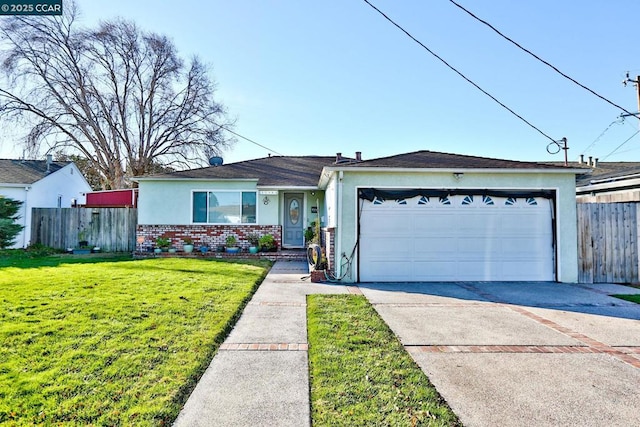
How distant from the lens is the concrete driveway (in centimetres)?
268

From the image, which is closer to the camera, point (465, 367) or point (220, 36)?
point (465, 367)

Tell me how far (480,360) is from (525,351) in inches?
26.2

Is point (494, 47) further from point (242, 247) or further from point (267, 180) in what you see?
point (242, 247)

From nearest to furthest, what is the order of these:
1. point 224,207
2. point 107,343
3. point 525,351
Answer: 1. point 107,343
2. point 525,351
3. point 224,207

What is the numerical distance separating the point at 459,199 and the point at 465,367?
18.2 feet

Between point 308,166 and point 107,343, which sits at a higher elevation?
point 308,166

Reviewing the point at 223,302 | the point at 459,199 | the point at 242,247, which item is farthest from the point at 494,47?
the point at 242,247

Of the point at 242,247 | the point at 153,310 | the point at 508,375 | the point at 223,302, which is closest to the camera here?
the point at 508,375

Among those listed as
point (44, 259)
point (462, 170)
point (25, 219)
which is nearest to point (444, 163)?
point (462, 170)

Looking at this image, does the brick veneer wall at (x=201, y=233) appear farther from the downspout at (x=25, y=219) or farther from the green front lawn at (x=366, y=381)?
the green front lawn at (x=366, y=381)

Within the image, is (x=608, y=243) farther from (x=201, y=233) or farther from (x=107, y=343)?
(x=201, y=233)

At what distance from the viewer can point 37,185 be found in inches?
645

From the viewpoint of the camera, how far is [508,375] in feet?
10.7

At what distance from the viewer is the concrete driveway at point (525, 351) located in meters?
2.68
